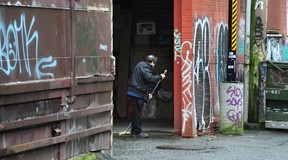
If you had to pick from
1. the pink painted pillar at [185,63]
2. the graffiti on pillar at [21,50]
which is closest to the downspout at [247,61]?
the pink painted pillar at [185,63]

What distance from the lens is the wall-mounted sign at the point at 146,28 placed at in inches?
533

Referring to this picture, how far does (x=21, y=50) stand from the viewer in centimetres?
596

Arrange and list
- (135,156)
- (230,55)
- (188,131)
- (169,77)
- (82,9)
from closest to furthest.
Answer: (82,9)
(135,156)
(188,131)
(230,55)
(169,77)

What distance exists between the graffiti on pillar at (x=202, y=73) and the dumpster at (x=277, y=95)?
1567 mm

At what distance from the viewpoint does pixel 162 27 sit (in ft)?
44.5

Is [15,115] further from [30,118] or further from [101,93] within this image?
[101,93]

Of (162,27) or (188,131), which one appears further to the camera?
(162,27)

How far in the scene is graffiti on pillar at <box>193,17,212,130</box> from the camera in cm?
1062

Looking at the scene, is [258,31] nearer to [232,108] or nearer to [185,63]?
[232,108]

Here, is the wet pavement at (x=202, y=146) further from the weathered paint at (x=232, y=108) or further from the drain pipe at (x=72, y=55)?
the drain pipe at (x=72, y=55)

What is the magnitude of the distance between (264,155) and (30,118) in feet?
14.9

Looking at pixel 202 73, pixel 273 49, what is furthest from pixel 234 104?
pixel 273 49

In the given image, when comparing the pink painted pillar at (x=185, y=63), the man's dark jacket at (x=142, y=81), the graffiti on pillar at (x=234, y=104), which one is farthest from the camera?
the graffiti on pillar at (x=234, y=104)

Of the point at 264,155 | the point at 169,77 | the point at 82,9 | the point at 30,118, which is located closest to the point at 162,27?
the point at 169,77
